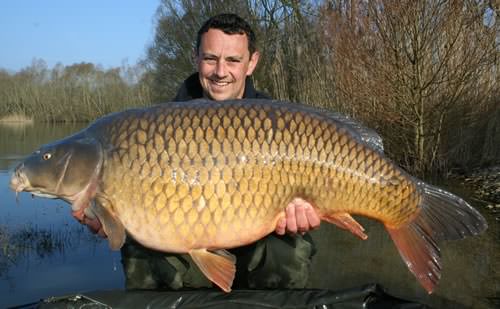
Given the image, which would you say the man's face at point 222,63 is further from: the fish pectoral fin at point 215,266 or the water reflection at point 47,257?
the water reflection at point 47,257

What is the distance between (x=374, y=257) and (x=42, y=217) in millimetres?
3024

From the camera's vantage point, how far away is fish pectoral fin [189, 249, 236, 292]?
5.08ft

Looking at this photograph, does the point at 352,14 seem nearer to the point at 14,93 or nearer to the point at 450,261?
the point at 450,261

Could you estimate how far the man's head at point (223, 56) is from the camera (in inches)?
83.4

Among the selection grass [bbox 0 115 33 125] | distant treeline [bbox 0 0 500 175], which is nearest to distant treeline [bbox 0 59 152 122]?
grass [bbox 0 115 33 125]

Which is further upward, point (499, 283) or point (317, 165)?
point (317, 165)

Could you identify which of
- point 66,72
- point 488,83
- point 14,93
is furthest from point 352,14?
point 66,72

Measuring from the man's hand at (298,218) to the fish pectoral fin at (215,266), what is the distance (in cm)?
22

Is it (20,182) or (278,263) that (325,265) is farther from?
(20,182)

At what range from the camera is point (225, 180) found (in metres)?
1.47

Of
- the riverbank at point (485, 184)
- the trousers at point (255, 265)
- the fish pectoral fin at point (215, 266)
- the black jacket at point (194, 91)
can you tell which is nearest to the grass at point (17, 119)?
the riverbank at point (485, 184)

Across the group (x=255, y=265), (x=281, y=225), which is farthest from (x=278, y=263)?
(x=281, y=225)

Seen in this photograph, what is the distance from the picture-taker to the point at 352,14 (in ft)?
18.9

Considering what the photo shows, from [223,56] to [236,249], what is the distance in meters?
0.85
